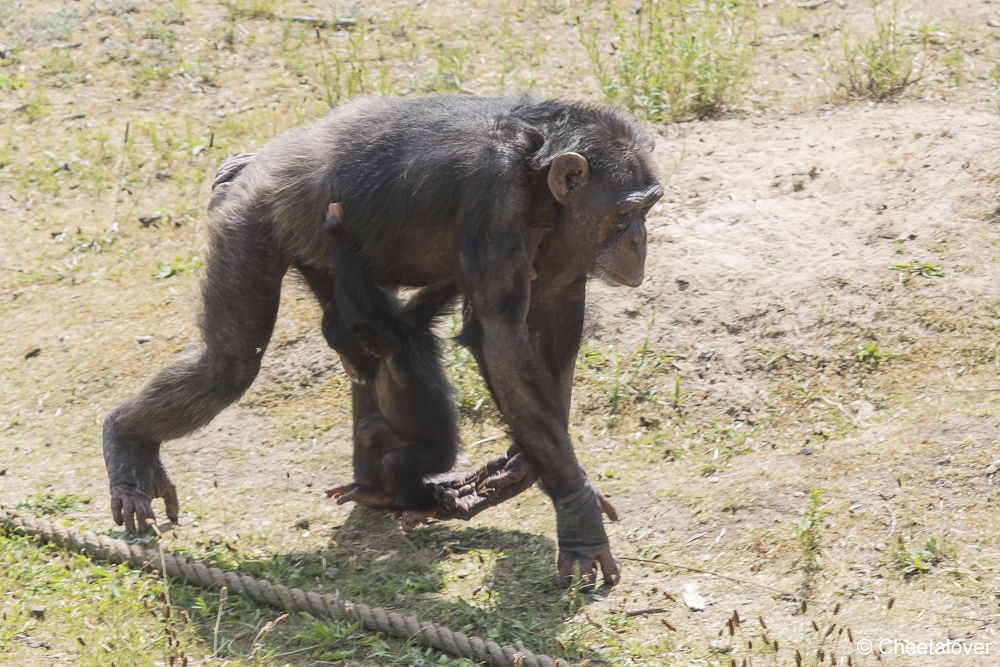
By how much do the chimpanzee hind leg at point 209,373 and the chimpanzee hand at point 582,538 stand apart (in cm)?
178

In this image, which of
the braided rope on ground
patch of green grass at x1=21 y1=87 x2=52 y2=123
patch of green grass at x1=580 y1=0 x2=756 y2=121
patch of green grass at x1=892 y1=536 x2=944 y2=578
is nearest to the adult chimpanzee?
the braided rope on ground

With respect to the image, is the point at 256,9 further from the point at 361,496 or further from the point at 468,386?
the point at 361,496

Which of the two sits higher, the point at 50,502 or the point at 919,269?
the point at 919,269

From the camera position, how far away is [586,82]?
377 inches

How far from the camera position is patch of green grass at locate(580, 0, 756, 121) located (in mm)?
8625

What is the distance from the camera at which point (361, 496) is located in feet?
19.1

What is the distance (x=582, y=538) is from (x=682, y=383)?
1868 mm

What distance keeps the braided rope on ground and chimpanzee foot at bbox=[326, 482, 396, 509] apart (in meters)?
0.85

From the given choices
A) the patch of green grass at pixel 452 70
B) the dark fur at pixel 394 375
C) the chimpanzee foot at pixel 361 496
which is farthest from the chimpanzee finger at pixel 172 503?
the patch of green grass at pixel 452 70

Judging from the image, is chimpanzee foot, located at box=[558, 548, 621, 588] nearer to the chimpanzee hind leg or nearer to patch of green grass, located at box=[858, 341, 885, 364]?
the chimpanzee hind leg

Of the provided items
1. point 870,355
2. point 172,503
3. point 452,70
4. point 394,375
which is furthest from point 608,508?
point 452,70

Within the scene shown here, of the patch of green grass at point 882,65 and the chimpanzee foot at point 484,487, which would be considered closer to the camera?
the chimpanzee foot at point 484,487

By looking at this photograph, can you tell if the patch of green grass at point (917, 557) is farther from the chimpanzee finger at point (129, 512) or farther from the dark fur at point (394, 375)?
the chimpanzee finger at point (129, 512)

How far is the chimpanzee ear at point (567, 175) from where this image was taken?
4816 mm
